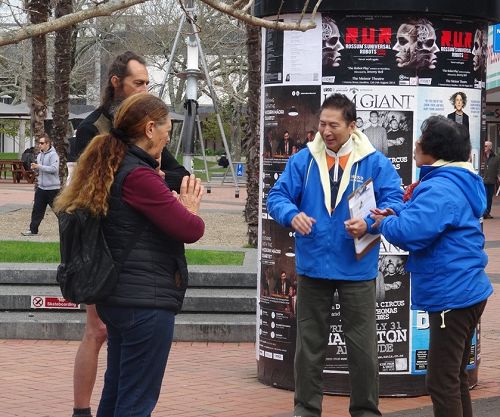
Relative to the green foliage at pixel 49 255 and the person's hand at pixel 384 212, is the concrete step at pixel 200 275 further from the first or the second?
the person's hand at pixel 384 212

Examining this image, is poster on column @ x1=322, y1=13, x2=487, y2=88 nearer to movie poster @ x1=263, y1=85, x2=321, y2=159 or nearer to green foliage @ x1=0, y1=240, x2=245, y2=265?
movie poster @ x1=263, y1=85, x2=321, y2=159

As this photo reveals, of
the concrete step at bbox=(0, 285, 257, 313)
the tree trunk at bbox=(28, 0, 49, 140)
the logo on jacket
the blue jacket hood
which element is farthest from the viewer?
the tree trunk at bbox=(28, 0, 49, 140)

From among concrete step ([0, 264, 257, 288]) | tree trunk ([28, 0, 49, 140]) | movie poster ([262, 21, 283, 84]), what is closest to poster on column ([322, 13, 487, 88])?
movie poster ([262, 21, 283, 84])

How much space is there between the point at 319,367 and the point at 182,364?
8.00 feet

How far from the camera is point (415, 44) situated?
22.8 feet

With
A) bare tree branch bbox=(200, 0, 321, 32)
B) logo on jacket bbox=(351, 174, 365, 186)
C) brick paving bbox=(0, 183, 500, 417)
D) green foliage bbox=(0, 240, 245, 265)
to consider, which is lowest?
brick paving bbox=(0, 183, 500, 417)

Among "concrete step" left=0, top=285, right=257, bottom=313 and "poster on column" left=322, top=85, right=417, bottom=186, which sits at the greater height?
"poster on column" left=322, top=85, right=417, bottom=186

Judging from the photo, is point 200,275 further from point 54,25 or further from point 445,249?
point 54,25

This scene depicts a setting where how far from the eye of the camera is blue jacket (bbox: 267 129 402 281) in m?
5.88

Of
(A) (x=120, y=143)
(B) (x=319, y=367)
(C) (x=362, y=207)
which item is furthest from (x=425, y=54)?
(A) (x=120, y=143)

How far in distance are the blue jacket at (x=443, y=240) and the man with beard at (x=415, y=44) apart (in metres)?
1.66

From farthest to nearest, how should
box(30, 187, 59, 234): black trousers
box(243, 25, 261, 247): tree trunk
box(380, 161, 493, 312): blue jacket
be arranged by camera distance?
box(30, 187, 59, 234): black trousers < box(243, 25, 261, 247): tree trunk < box(380, 161, 493, 312): blue jacket

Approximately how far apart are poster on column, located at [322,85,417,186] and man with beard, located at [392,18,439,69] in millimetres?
174

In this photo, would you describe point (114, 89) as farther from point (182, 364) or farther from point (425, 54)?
point (182, 364)
